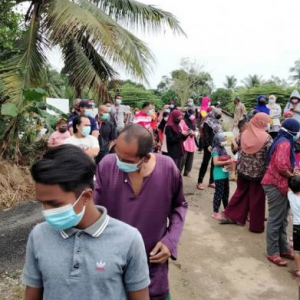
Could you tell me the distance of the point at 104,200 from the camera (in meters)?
1.86

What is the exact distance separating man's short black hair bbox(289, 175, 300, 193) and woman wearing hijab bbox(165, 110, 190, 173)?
112 inches

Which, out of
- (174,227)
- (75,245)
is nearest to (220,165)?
(174,227)

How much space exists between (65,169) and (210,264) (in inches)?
120

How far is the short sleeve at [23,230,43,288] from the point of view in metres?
1.26

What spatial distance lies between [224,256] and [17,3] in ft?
22.1

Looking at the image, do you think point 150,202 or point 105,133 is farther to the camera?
point 105,133

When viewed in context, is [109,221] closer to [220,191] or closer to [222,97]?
[220,191]

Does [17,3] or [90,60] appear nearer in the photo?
[17,3]

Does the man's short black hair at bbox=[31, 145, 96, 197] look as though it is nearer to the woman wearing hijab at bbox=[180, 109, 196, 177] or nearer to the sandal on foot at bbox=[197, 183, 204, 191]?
the sandal on foot at bbox=[197, 183, 204, 191]

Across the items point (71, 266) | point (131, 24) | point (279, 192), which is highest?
point (131, 24)

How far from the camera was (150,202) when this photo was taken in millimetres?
1799

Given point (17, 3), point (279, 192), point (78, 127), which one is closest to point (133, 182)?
point (279, 192)

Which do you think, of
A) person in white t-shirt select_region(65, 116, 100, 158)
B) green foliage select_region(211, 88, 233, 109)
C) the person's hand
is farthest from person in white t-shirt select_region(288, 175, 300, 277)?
green foliage select_region(211, 88, 233, 109)

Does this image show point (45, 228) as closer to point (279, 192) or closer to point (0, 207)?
point (279, 192)
